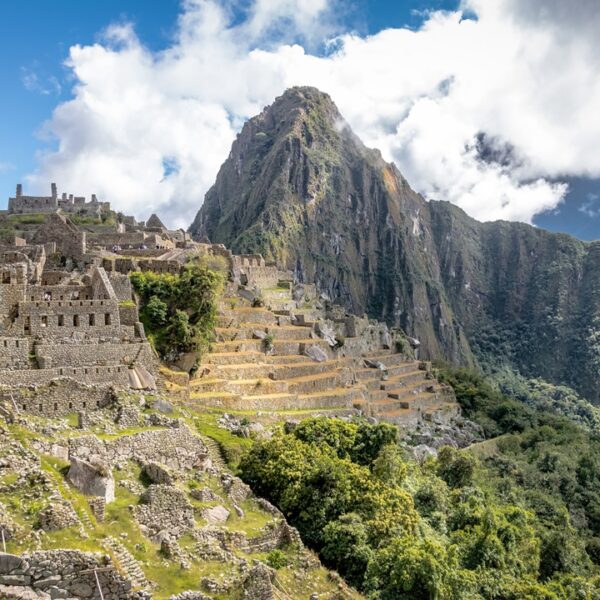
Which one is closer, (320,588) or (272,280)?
(320,588)

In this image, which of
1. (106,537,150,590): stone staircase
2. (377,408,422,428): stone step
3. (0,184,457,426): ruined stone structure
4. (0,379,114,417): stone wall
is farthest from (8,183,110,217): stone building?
(106,537,150,590): stone staircase

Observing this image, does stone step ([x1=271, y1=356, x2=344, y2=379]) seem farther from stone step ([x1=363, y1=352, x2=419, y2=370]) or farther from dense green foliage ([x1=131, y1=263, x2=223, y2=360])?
stone step ([x1=363, y1=352, x2=419, y2=370])

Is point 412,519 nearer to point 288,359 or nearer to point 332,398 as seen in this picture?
point 332,398

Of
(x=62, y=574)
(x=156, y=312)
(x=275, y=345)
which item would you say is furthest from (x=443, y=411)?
(x=62, y=574)

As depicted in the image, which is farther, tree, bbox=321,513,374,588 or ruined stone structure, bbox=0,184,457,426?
ruined stone structure, bbox=0,184,457,426

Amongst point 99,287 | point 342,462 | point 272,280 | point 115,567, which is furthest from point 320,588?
point 272,280

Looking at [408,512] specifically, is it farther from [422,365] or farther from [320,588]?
[422,365]
